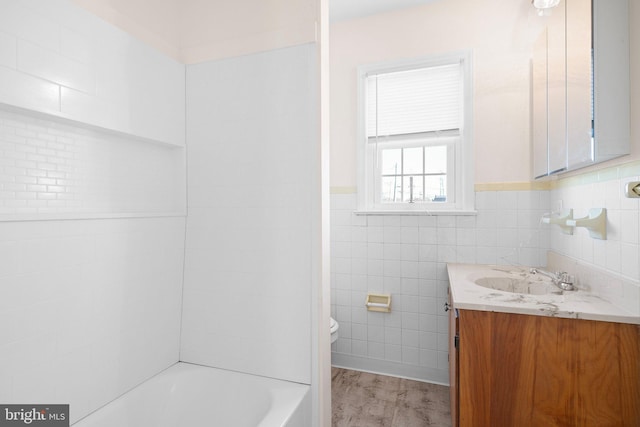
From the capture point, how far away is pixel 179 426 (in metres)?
1.39

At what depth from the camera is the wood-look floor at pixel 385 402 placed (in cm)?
198

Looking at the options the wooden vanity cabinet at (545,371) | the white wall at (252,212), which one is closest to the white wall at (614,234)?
the wooden vanity cabinet at (545,371)

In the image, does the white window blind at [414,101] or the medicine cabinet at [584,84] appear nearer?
the medicine cabinet at [584,84]

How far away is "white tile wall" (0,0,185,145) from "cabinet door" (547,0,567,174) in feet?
6.37

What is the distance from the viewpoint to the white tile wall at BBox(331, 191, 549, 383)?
2225 millimetres

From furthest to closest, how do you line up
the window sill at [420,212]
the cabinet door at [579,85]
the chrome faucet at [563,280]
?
the window sill at [420,212]
the chrome faucet at [563,280]
the cabinet door at [579,85]

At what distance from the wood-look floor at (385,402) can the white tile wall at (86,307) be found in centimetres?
117

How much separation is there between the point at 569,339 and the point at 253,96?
1.68 meters

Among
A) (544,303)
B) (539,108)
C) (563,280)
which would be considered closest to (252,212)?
(544,303)

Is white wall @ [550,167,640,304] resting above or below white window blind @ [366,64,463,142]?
below

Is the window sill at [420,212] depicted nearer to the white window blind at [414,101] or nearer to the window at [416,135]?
the window at [416,135]

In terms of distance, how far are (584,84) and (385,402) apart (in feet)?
6.90

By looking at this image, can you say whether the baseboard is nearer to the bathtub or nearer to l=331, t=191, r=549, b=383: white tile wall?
l=331, t=191, r=549, b=383: white tile wall

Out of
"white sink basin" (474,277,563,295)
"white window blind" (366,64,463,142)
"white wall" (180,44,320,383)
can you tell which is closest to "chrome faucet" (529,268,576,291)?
"white sink basin" (474,277,563,295)
